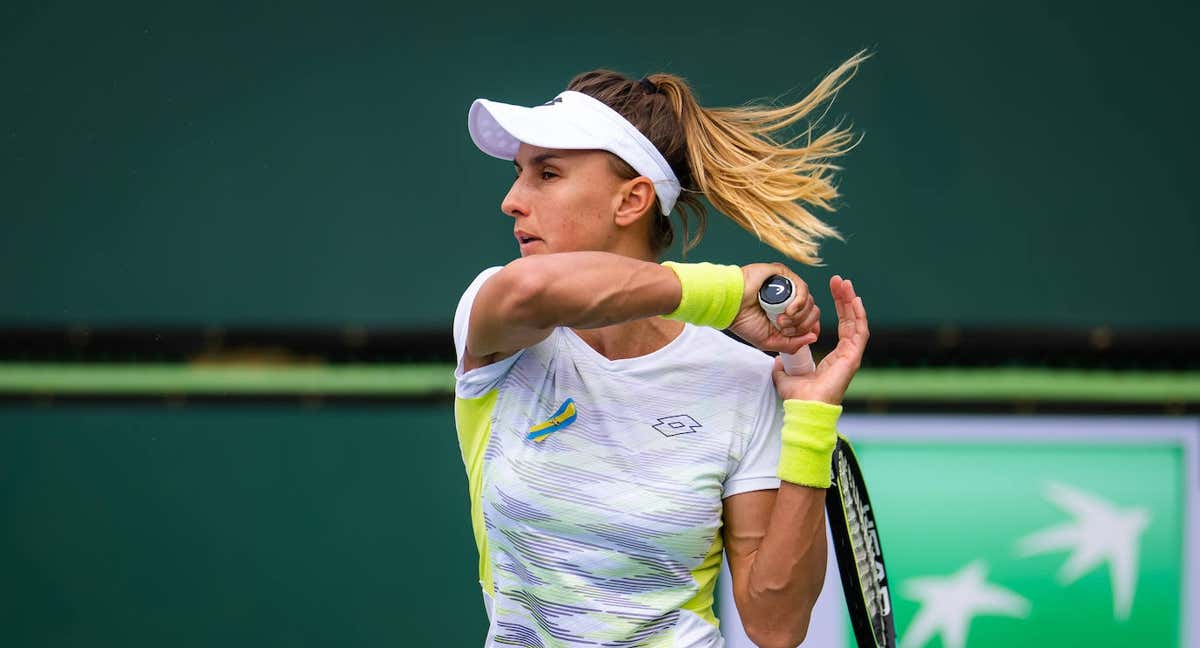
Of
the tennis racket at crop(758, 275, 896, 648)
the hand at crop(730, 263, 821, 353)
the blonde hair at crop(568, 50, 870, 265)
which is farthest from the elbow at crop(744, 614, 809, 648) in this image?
the blonde hair at crop(568, 50, 870, 265)

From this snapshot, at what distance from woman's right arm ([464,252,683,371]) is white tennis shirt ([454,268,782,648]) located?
13cm

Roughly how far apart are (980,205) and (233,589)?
6.65ft

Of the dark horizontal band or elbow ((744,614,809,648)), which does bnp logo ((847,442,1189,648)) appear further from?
elbow ((744,614,809,648))

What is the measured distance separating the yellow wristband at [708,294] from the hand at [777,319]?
2cm

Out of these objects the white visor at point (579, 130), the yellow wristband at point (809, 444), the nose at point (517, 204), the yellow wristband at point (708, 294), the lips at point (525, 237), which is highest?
the white visor at point (579, 130)

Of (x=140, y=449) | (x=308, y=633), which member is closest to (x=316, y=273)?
(x=140, y=449)

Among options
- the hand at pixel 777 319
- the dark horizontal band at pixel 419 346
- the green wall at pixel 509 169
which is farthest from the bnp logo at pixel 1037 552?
the hand at pixel 777 319

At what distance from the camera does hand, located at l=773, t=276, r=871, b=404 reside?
2029mm

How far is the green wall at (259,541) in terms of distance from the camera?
143 inches

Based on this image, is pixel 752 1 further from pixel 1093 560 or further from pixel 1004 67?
pixel 1093 560

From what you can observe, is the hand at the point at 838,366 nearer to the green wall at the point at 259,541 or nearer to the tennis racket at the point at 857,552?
the tennis racket at the point at 857,552

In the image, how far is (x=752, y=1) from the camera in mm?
3623

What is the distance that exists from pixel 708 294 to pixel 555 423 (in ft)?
0.97

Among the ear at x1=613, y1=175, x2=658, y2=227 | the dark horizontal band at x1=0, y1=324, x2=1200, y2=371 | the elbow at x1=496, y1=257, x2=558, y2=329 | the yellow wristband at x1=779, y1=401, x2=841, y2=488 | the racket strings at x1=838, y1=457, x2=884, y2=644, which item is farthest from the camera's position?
the dark horizontal band at x1=0, y1=324, x2=1200, y2=371
